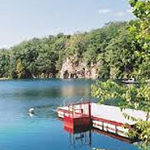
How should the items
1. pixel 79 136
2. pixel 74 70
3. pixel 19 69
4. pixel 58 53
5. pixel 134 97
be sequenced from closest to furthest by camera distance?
pixel 134 97 → pixel 79 136 → pixel 74 70 → pixel 19 69 → pixel 58 53

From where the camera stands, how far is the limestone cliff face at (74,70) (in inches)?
5750

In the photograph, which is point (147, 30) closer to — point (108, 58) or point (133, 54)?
point (133, 54)

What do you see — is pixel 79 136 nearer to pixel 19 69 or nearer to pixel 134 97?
pixel 134 97

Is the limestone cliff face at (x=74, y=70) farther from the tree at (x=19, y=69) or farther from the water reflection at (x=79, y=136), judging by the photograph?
the water reflection at (x=79, y=136)

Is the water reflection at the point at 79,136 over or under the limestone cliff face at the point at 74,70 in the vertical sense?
under

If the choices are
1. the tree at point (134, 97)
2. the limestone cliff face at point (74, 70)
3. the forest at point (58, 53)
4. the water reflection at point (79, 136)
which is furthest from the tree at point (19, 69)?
the tree at point (134, 97)

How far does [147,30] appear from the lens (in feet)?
13.8

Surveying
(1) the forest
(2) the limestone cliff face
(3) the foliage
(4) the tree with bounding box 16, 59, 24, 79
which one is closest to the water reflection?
(1) the forest

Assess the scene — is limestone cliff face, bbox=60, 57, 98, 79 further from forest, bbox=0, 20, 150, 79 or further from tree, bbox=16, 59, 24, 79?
tree, bbox=16, 59, 24, 79

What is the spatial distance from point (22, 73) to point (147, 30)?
158479mm

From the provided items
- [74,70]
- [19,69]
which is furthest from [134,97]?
[19,69]

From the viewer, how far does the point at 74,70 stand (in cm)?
15300

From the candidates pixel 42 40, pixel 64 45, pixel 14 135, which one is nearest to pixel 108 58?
pixel 64 45

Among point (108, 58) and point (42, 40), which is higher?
point (42, 40)
